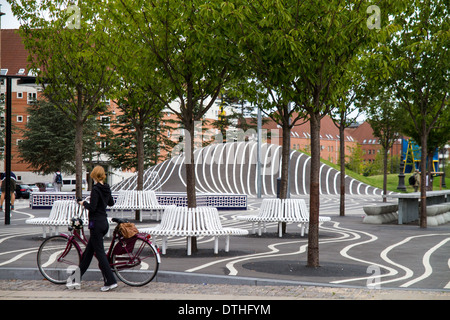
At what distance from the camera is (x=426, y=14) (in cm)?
1830

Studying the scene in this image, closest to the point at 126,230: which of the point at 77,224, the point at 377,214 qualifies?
the point at 77,224

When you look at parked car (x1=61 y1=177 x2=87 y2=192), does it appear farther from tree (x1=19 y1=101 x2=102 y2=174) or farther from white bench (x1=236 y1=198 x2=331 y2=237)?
white bench (x1=236 y1=198 x2=331 y2=237)

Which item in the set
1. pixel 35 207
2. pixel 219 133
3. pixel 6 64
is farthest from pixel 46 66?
pixel 6 64

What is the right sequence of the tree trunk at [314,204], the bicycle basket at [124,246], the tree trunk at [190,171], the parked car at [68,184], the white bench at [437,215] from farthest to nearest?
the parked car at [68,184]
the white bench at [437,215]
the tree trunk at [190,171]
the tree trunk at [314,204]
the bicycle basket at [124,246]

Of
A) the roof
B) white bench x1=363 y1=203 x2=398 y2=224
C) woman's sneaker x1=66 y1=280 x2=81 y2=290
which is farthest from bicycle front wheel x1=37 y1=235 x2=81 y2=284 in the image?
the roof

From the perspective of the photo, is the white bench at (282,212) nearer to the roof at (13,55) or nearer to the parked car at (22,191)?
the parked car at (22,191)

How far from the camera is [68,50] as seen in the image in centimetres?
1549

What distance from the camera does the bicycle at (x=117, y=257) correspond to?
8.89 meters

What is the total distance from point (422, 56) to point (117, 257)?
1261cm

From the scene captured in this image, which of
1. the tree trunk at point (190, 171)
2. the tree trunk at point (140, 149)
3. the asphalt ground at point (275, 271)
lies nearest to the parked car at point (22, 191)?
the tree trunk at point (140, 149)

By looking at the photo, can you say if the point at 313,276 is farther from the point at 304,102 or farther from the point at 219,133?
the point at 219,133

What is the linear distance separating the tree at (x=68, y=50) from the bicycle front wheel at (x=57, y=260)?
5.88 m
